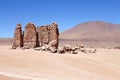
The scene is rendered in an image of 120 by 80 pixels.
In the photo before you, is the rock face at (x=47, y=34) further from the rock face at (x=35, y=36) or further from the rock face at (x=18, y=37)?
the rock face at (x=18, y=37)

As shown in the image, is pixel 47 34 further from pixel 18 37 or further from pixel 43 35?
pixel 18 37

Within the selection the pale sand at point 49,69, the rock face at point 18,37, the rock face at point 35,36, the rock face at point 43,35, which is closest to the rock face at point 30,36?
the rock face at point 35,36

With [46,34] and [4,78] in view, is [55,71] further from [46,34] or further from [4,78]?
[46,34]

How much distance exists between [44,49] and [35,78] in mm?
14192

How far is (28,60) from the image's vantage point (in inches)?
750

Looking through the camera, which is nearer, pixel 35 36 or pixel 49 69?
pixel 49 69

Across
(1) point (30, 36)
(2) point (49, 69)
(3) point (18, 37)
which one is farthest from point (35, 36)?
(2) point (49, 69)

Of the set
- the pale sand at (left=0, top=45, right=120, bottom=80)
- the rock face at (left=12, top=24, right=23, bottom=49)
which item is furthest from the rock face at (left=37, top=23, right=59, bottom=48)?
the pale sand at (left=0, top=45, right=120, bottom=80)

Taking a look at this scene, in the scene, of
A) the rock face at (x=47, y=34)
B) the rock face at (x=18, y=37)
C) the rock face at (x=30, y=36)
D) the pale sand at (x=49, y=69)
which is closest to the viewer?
the pale sand at (x=49, y=69)

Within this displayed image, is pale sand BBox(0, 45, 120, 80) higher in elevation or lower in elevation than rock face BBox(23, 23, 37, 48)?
lower

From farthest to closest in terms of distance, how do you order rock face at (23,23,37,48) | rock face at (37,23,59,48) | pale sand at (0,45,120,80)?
1. rock face at (37,23,59,48)
2. rock face at (23,23,37,48)
3. pale sand at (0,45,120,80)

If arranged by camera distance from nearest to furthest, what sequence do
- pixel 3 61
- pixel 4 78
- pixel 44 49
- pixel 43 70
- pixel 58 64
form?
pixel 4 78 → pixel 43 70 → pixel 3 61 → pixel 58 64 → pixel 44 49

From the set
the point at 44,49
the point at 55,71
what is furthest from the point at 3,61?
the point at 44,49

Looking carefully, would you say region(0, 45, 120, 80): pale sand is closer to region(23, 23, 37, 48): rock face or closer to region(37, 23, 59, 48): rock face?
region(37, 23, 59, 48): rock face
